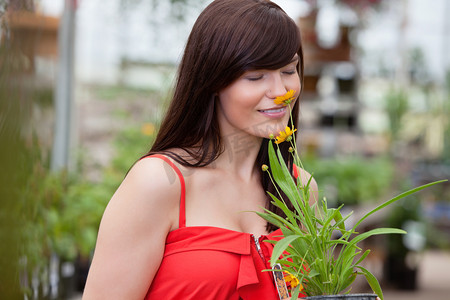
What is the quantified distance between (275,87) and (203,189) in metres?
0.27

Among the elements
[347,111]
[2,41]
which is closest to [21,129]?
[2,41]

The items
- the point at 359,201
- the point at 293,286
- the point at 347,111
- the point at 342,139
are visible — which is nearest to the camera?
the point at 293,286

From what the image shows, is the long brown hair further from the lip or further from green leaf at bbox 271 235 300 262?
green leaf at bbox 271 235 300 262

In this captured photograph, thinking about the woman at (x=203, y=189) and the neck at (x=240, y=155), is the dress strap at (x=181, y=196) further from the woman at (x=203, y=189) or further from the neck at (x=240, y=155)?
the neck at (x=240, y=155)

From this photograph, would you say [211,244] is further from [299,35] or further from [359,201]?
[359,201]

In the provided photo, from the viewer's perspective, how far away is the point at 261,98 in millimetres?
1271

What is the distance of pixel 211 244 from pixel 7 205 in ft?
1.30

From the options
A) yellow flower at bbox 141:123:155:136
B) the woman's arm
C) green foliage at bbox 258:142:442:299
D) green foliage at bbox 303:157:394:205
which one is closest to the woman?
the woman's arm

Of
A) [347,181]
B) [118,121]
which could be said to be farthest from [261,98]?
[347,181]

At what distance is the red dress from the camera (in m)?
1.23

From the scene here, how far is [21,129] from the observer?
131 cm

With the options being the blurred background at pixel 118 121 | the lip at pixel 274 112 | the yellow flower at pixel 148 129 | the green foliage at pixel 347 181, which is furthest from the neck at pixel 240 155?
the green foliage at pixel 347 181

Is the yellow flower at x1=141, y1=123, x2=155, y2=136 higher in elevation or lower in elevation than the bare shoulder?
lower

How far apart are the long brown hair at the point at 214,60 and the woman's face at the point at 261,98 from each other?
2 centimetres
